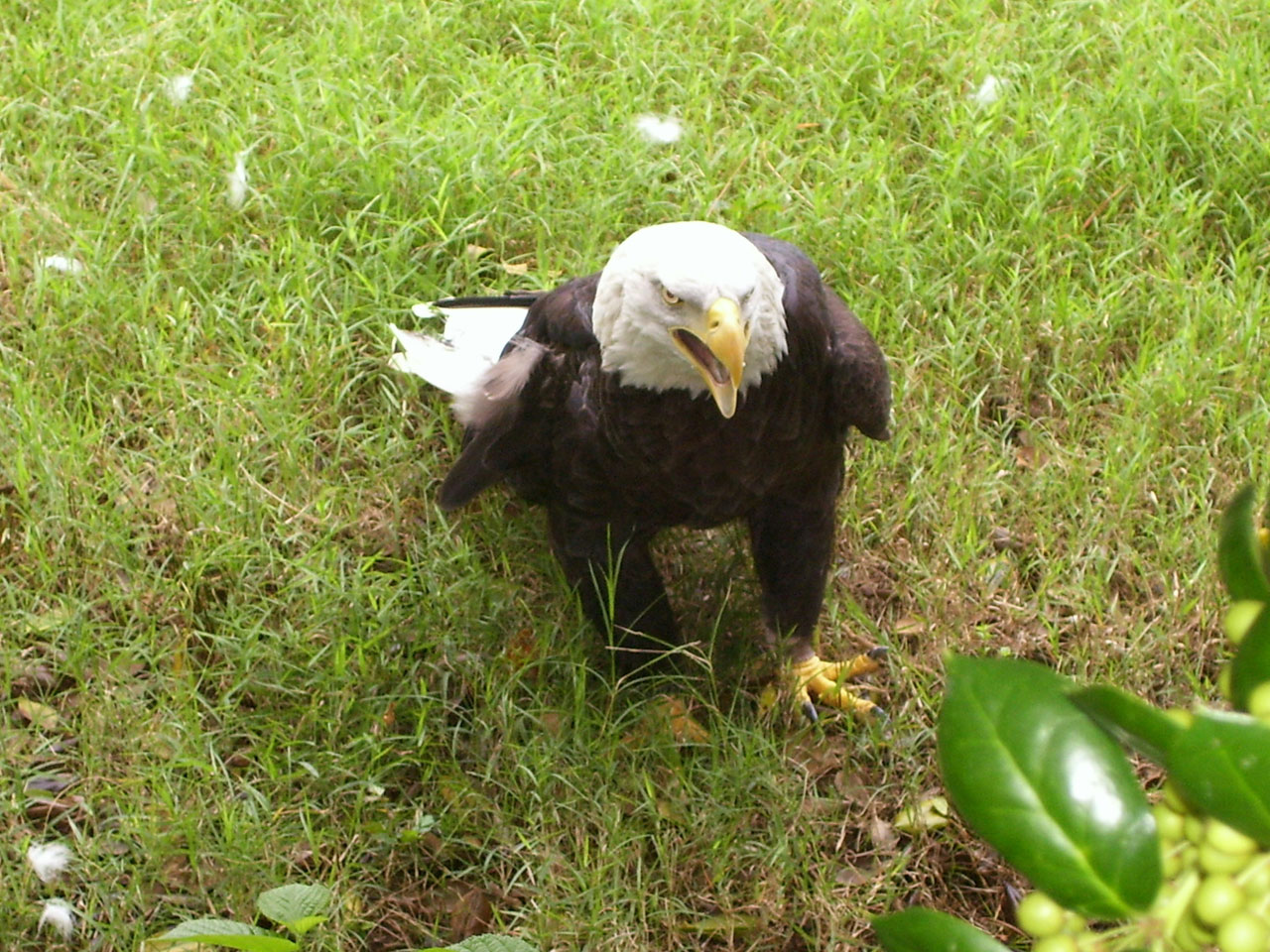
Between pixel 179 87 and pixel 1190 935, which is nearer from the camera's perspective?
pixel 1190 935

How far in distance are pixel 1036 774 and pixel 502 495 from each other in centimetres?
242

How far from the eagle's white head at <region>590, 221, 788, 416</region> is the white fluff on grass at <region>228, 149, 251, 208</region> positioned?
5.12ft

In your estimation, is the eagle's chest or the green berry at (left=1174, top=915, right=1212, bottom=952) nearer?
the green berry at (left=1174, top=915, right=1212, bottom=952)

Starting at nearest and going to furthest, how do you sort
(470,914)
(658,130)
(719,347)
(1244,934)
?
(1244,934), (719,347), (470,914), (658,130)

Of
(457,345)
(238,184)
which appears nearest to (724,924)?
(457,345)

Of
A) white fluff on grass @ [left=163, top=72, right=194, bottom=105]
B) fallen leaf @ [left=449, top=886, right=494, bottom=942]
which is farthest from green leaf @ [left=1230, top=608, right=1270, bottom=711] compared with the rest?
white fluff on grass @ [left=163, top=72, right=194, bottom=105]

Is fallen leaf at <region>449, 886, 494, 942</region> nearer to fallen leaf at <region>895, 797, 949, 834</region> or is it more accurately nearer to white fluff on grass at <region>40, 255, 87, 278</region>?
fallen leaf at <region>895, 797, 949, 834</region>

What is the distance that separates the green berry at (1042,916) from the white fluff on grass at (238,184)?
3.19 m

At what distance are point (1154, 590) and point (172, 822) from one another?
1.92 meters

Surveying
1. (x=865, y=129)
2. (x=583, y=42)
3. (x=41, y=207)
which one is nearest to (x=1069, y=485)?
(x=865, y=129)

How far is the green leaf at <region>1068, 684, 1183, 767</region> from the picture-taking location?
531 millimetres

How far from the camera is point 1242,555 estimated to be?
57cm

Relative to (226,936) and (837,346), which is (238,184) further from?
(226,936)

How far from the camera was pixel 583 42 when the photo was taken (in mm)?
3750
